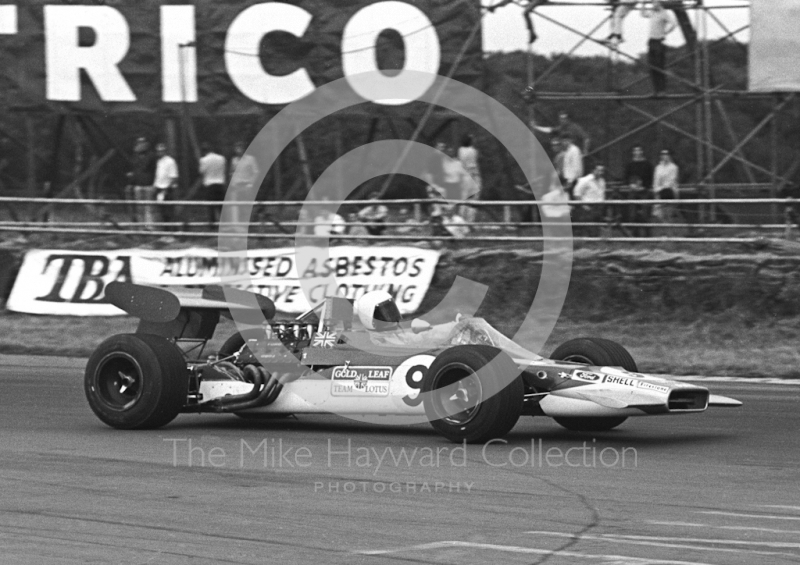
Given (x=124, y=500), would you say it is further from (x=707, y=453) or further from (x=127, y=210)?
(x=127, y=210)

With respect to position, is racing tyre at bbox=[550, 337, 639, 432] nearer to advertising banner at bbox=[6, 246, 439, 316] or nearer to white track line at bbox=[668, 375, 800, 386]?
white track line at bbox=[668, 375, 800, 386]

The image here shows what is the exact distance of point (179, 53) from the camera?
18.6 metres

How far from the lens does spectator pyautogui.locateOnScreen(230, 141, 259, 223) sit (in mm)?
17930

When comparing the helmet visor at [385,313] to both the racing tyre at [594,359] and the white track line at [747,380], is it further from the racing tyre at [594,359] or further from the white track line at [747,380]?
the white track line at [747,380]

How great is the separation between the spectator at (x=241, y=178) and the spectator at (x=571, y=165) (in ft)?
14.5

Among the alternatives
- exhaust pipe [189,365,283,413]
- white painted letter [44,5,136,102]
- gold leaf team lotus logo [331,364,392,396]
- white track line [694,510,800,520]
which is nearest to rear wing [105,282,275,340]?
exhaust pipe [189,365,283,413]

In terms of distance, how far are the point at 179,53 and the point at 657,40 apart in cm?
657

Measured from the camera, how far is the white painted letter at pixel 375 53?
17375 millimetres

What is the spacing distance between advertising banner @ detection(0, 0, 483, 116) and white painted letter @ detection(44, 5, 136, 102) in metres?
0.01

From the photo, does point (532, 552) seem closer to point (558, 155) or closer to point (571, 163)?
point (571, 163)

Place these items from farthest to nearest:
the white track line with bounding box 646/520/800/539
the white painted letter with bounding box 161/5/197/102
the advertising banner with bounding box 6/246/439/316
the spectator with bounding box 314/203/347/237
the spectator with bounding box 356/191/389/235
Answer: the white painted letter with bounding box 161/5/197/102
the spectator with bounding box 356/191/389/235
the spectator with bounding box 314/203/347/237
the advertising banner with bounding box 6/246/439/316
the white track line with bounding box 646/520/800/539

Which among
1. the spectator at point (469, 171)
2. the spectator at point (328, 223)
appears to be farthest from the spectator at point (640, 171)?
the spectator at point (328, 223)

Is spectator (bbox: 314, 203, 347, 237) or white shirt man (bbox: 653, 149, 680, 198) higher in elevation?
white shirt man (bbox: 653, 149, 680, 198)

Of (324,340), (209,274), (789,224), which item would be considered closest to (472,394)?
(324,340)
